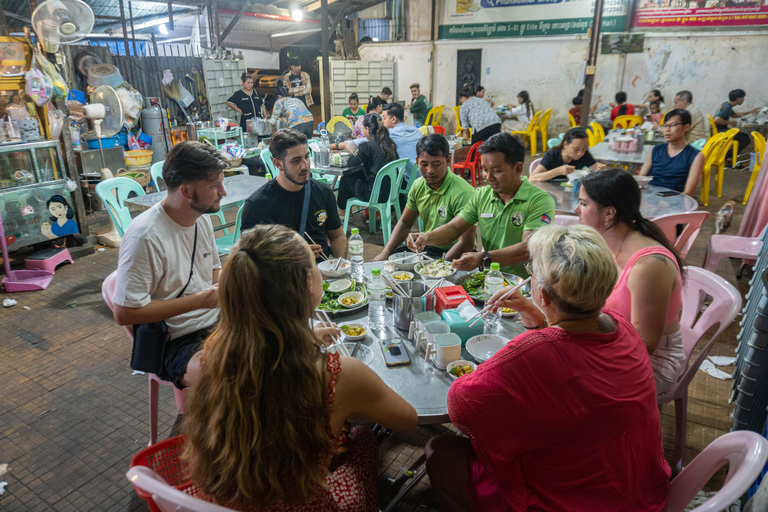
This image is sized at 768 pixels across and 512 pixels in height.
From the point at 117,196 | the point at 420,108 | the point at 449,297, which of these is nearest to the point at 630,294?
the point at 449,297

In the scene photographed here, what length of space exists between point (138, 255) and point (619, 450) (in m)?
2.06

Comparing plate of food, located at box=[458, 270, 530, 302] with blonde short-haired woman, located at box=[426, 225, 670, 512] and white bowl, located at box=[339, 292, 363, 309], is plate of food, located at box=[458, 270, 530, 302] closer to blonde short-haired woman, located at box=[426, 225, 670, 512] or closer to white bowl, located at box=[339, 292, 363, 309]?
white bowl, located at box=[339, 292, 363, 309]

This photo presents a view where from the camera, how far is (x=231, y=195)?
454 cm

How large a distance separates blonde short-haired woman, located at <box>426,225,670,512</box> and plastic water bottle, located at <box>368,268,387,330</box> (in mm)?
775

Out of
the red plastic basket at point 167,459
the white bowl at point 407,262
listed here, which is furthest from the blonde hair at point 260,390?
the white bowl at point 407,262

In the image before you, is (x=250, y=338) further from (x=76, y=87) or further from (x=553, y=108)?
(x=553, y=108)

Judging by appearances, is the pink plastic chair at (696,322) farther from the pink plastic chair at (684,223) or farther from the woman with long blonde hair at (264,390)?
the woman with long blonde hair at (264,390)

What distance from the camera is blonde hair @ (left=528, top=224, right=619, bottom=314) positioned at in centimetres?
141

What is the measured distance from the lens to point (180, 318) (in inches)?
95.0

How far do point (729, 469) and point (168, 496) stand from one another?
1.56 m

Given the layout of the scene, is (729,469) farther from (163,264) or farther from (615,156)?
(615,156)

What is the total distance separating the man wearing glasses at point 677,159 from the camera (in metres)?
4.52

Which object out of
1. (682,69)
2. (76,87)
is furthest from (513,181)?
(682,69)

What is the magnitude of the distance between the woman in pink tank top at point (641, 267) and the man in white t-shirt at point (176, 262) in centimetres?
180
